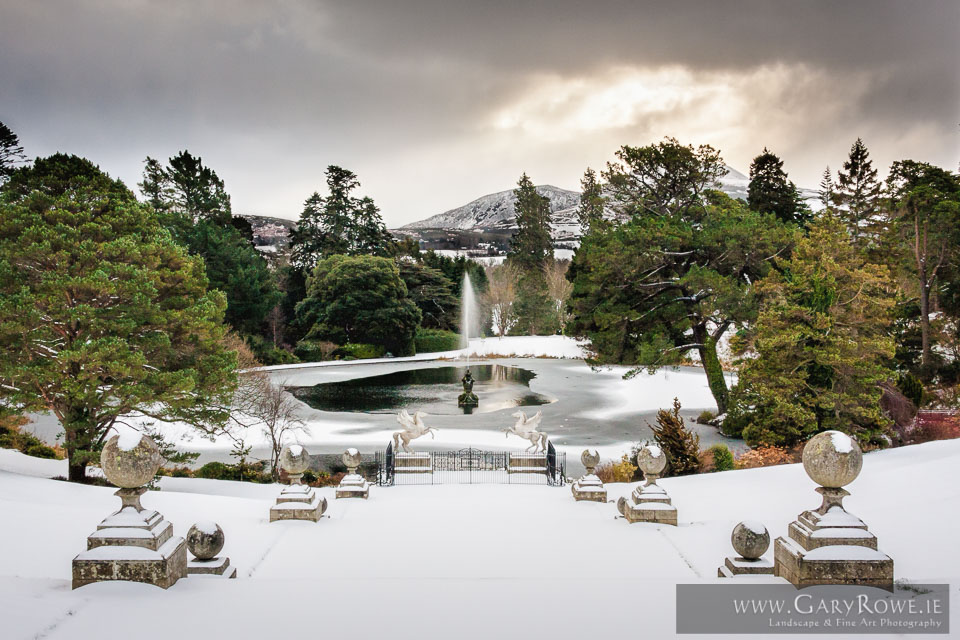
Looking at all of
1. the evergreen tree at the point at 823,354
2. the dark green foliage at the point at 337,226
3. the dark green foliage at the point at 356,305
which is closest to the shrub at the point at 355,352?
the dark green foliage at the point at 356,305

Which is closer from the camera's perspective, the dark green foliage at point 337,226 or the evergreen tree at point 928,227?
the evergreen tree at point 928,227

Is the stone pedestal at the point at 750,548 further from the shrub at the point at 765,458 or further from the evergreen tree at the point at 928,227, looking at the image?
the evergreen tree at the point at 928,227

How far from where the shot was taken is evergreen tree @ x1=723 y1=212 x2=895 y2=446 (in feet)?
49.3

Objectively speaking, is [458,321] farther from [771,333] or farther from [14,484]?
[14,484]

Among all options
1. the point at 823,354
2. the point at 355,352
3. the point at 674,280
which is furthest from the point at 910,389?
the point at 355,352

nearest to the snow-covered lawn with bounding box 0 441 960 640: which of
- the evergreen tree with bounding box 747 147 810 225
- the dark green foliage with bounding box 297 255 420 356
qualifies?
the evergreen tree with bounding box 747 147 810 225

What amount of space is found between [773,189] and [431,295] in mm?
34213

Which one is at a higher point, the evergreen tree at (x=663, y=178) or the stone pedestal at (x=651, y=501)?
the evergreen tree at (x=663, y=178)

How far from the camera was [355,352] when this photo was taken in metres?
50.3

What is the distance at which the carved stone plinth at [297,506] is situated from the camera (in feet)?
28.0

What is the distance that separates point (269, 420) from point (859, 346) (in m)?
18.4
